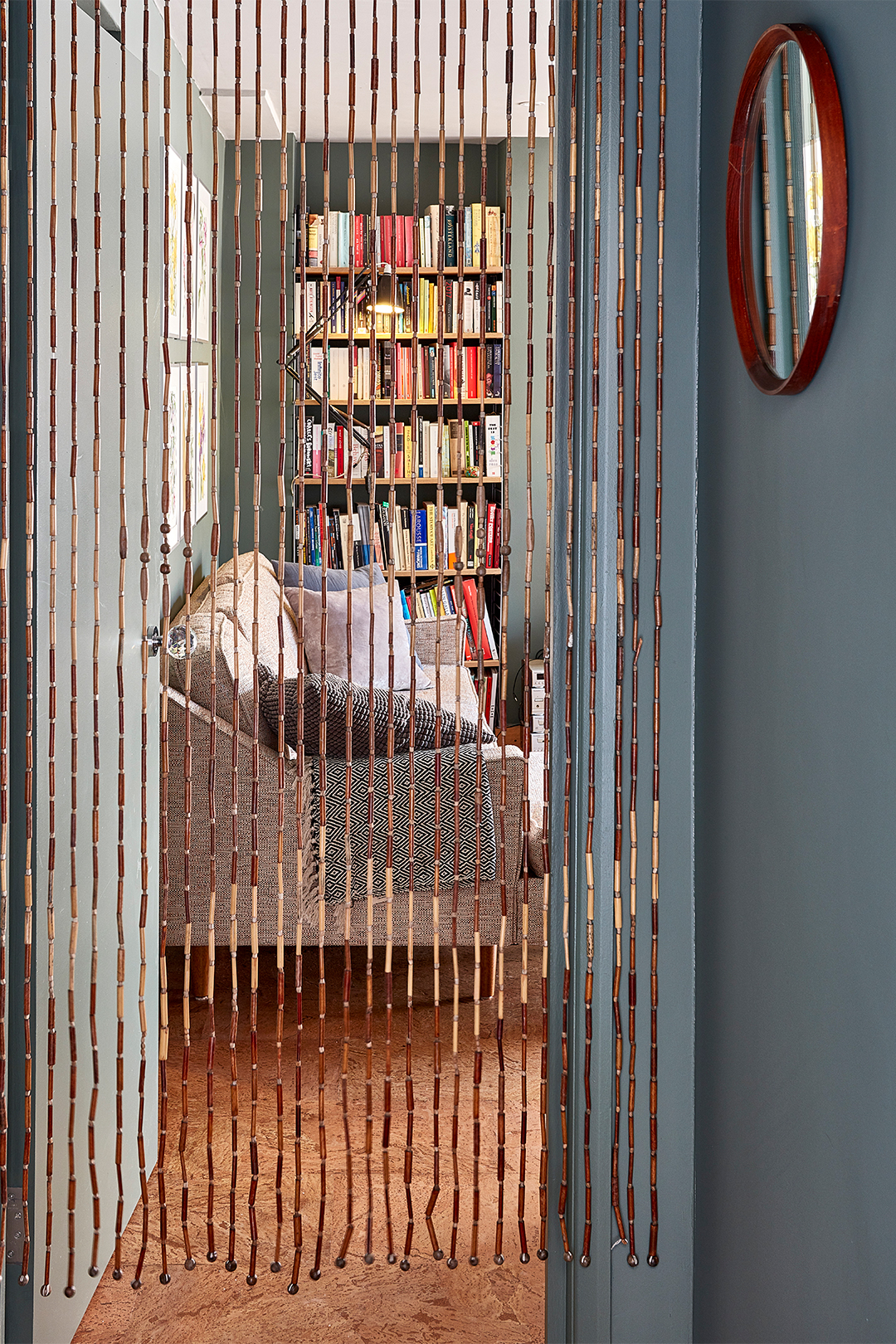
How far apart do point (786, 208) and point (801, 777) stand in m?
0.60

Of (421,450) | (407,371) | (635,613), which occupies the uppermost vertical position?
(407,371)

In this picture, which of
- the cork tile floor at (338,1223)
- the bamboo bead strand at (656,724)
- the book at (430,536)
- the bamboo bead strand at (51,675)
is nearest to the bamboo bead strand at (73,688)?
the bamboo bead strand at (51,675)

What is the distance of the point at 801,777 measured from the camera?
117 centimetres

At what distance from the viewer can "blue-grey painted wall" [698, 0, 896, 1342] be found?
3.18 feet

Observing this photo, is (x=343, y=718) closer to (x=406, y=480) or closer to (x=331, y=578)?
(x=331, y=578)

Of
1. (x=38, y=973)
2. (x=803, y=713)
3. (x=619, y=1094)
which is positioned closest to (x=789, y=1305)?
(x=619, y=1094)

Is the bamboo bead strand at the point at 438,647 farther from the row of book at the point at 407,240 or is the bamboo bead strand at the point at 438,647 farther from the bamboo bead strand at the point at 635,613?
the bamboo bead strand at the point at 635,613

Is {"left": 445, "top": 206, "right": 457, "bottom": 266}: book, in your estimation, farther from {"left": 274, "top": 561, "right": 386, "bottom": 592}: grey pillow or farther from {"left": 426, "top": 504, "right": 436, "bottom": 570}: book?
{"left": 274, "top": 561, "right": 386, "bottom": 592}: grey pillow

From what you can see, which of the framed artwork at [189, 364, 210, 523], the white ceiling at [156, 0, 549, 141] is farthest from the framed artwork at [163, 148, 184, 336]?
the white ceiling at [156, 0, 549, 141]

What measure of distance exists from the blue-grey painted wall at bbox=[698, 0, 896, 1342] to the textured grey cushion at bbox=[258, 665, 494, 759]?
1.04 meters

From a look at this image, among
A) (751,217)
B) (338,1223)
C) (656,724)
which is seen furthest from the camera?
(338,1223)

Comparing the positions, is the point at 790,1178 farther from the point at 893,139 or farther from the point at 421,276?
the point at 421,276

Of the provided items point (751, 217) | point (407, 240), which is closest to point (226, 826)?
point (751, 217)

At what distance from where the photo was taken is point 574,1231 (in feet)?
5.37
